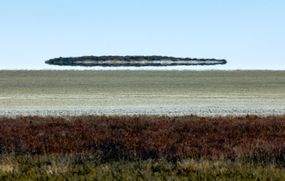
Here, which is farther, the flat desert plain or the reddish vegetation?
the flat desert plain

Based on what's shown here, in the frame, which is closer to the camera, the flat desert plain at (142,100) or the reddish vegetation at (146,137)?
the reddish vegetation at (146,137)

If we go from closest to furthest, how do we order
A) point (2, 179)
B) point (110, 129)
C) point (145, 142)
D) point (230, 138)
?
1. point (2, 179)
2. point (145, 142)
3. point (230, 138)
4. point (110, 129)

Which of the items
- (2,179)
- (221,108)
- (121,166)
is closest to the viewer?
(2,179)

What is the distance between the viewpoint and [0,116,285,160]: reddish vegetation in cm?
1706

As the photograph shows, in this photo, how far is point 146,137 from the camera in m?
21.5

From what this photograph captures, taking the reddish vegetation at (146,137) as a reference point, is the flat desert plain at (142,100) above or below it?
below

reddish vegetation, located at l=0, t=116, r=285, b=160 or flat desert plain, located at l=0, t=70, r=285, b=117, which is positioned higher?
reddish vegetation, located at l=0, t=116, r=285, b=160

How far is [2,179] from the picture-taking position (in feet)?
37.2

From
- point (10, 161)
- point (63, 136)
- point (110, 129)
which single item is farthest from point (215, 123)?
point (10, 161)

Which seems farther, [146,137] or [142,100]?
[142,100]

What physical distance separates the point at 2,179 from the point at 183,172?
2871mm

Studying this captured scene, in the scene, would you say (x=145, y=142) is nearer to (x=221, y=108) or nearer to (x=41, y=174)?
(x=41, y=174)

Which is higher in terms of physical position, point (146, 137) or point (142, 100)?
point (146, 137)

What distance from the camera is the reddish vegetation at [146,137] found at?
1706 centimetres
